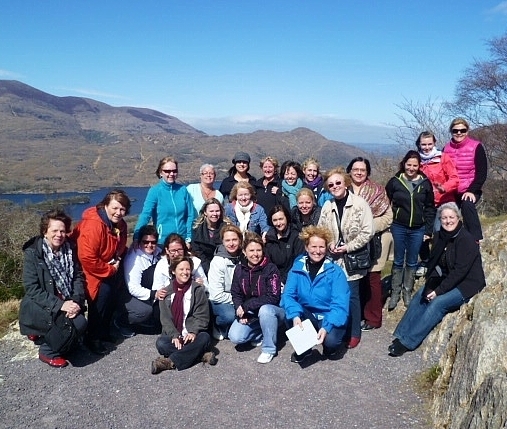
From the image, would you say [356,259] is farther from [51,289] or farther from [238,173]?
[51,289]

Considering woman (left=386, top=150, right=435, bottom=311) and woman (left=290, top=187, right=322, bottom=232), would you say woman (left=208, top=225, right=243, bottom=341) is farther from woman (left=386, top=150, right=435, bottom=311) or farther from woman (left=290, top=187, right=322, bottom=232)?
woman (left=386, top=150, right=435, bottom=311)

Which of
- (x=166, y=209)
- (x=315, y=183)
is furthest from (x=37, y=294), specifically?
(x=315, y=183)

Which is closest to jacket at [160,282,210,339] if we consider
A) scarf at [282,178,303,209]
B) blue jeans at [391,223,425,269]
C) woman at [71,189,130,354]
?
woman at [71,189,130,354]

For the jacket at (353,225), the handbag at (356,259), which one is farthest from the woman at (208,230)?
the handbag at (356,259)

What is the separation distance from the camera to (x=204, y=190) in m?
7.38

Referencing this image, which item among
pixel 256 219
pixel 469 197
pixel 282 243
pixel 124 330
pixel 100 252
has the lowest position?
pixel 124 330

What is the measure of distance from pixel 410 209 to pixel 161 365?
13.7 ft

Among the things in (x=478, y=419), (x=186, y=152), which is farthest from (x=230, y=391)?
(x=186, y=152)

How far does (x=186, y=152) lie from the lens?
188 metres

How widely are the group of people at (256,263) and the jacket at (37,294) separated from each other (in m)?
0.01

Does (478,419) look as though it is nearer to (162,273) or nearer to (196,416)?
(196,416)

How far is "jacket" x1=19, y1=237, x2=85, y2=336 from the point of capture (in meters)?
5.49

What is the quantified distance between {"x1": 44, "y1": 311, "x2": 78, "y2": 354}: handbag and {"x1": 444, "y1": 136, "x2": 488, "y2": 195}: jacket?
5.95 meters

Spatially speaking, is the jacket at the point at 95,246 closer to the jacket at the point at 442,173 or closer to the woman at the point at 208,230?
the woman at the point at 208,230
